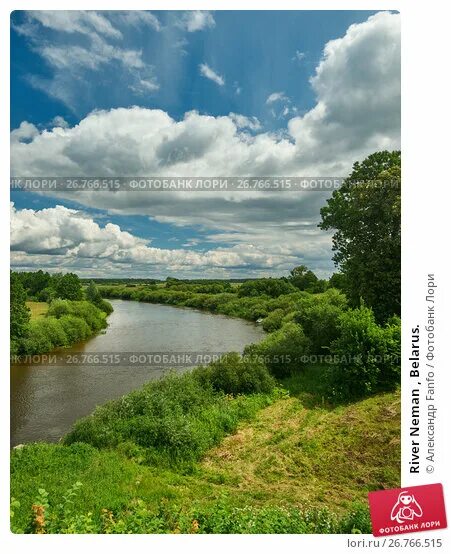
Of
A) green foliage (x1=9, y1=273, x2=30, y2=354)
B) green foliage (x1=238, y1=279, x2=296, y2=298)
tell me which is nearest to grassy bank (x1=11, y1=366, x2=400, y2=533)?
green foliage (x1=9, y1=273, x2=30, y2=354)

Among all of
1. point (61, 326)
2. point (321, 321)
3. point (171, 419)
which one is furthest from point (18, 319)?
point (321, 321)

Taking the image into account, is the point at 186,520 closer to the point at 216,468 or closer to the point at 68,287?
the point at 216,468

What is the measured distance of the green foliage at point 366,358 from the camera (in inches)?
408

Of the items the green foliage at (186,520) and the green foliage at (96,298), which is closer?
the green foliage at (186,520)

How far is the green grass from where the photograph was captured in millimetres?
13323

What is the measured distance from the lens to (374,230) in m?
11.6

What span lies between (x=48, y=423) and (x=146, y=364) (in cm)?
463
